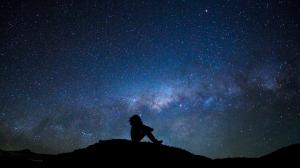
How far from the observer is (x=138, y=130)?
38.1 feet

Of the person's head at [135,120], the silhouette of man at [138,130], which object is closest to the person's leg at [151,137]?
the silhouette of man at [138,130]

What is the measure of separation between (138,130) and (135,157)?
1.86 m

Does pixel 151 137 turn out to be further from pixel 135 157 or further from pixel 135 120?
pixel 135 157

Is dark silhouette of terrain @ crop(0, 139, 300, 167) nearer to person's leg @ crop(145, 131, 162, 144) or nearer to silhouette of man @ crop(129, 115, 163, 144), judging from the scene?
person's leg @ crop(145, 131, 162, 144)

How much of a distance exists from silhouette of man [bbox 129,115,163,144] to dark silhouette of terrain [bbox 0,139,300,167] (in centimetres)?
57

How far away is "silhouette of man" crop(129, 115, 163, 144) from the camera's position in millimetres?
11461

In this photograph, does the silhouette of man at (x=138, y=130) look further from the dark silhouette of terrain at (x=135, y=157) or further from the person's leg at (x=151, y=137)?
the dark silhouette of terrain at (x=135, y=157)

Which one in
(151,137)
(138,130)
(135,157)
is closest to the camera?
(135,157)

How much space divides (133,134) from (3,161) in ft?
20.5

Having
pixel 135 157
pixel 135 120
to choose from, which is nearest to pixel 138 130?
pixel 135 120

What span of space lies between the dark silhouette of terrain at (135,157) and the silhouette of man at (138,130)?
1.86ft

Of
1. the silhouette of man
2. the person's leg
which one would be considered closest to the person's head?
the silhouette of man

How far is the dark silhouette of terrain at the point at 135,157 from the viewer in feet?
31.9

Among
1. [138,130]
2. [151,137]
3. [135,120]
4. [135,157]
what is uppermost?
[135,120]
